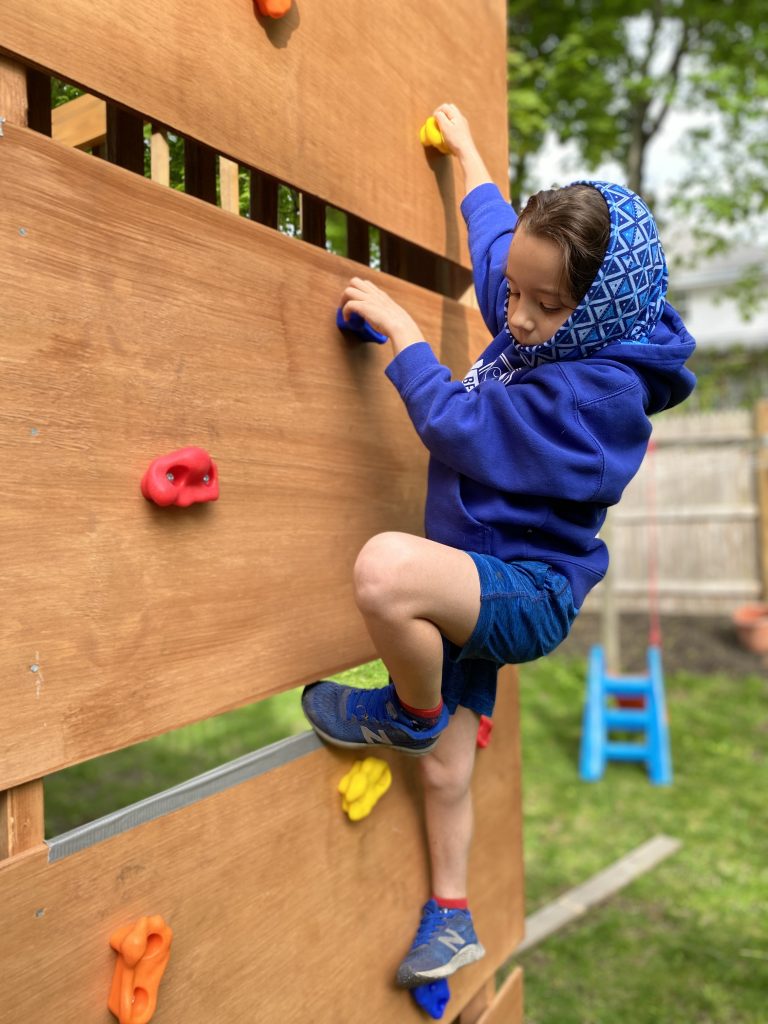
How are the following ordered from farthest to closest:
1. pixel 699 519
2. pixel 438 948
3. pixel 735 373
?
pixel 735 373, pixel 699 519, pixel 438 948

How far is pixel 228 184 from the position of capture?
1480 mm

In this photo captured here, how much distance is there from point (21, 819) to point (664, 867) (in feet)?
11.9

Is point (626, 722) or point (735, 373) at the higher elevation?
point (735, 373)

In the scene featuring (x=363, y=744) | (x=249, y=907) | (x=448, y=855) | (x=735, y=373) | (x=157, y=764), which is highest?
(x=735, y=373)

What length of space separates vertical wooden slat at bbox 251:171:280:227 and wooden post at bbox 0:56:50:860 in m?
0.51

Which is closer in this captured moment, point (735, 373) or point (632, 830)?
point (632, 830)

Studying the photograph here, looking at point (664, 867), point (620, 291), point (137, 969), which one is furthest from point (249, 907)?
point (664, 867)

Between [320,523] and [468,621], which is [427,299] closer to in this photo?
[320,523]

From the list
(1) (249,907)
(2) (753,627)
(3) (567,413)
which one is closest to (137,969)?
(1) (249,907)

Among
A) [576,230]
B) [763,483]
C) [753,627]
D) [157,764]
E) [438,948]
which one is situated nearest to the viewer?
[576,230]

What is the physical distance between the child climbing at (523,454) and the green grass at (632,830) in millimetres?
311

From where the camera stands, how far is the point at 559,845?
436 centimetres

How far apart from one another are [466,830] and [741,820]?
3112 mm

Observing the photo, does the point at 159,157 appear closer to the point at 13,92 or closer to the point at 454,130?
the point at 13,92
